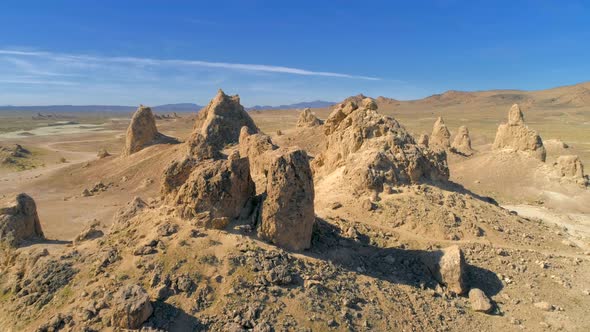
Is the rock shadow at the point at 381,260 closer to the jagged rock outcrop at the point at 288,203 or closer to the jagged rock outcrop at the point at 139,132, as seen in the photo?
the jagged rock outcrop at the point at 288,203

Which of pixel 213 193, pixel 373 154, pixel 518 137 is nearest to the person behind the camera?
pixel 213 193

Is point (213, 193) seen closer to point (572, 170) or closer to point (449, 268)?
point (449, 268)

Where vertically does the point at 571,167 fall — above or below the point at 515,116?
below

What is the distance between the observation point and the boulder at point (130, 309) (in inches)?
316

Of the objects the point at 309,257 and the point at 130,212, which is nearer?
the point at 309,257

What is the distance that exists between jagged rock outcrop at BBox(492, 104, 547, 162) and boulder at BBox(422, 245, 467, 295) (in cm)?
2287

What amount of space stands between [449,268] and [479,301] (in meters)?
1.17

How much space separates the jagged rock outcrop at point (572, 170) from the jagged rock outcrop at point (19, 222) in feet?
103

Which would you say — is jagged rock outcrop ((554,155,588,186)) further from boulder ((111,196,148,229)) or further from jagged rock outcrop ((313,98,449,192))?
boulder ((111,196,148,229))

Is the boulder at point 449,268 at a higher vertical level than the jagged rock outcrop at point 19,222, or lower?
lower

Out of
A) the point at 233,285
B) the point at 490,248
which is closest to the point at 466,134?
the point at 490,248

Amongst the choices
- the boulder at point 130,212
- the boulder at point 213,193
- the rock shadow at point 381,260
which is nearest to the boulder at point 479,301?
the rock shadow at point 381,260

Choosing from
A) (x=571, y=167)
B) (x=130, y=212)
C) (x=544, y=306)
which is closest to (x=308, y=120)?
(x=571, y=167)

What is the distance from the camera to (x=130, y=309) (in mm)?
8047
